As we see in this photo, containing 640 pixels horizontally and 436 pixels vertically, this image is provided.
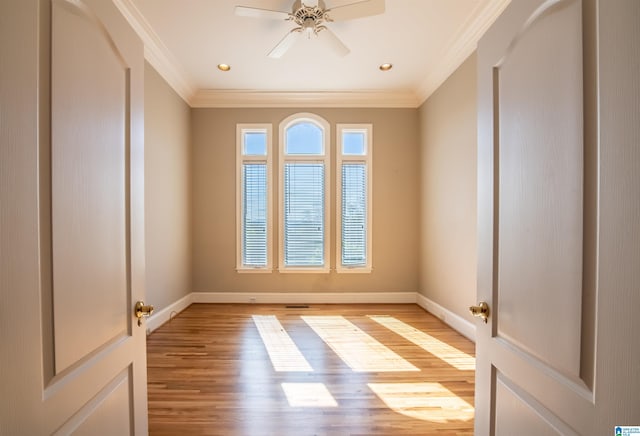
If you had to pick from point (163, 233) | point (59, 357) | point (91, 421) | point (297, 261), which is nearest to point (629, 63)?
point (59, 357)

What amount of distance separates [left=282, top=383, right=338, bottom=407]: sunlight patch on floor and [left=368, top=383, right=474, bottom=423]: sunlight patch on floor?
35 cm

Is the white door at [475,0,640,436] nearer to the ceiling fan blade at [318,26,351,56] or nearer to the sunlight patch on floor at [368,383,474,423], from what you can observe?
the sunlight patch on floor at [368,383,474,423]

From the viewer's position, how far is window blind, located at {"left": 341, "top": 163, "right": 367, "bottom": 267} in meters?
4.70

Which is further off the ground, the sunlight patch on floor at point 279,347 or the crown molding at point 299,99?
the crown molding at point 299,99

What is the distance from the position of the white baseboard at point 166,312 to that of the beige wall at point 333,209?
30cm

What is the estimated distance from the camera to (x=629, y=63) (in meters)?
0.60

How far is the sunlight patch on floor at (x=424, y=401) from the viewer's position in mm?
1918

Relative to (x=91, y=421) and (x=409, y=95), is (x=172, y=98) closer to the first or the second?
(x=409, y=95)

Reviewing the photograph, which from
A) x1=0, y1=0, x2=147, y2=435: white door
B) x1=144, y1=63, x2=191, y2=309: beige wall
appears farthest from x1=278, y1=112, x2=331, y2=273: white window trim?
x1=0, y1=0, x2=147, y2=435: white door

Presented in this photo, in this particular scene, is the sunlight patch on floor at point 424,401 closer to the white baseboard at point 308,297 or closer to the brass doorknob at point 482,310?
the brass doorknob at point 482,310

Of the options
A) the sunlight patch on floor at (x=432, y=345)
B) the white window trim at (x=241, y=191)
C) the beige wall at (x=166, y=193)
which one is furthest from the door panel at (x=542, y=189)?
the white window trim at (x=241, y=191)

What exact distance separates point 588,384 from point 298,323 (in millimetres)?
3260

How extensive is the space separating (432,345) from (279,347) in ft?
5.01

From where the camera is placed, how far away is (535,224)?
2.86 ft
